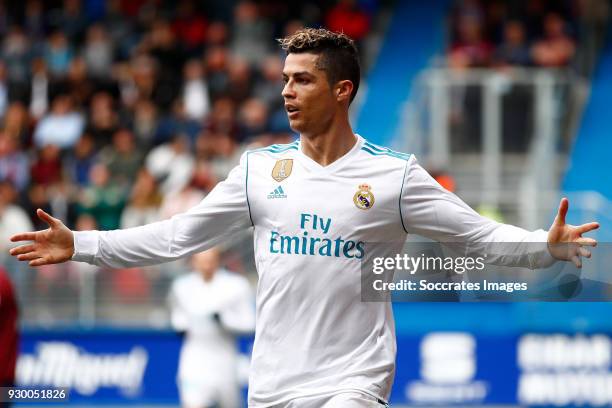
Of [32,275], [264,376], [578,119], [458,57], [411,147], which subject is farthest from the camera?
[578,119]

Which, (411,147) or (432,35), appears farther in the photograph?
(432,35)

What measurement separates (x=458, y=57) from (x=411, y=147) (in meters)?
1.88

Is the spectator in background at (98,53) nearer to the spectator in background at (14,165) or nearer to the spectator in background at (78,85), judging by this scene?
the spectator in background at (78,85)

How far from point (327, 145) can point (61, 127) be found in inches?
556

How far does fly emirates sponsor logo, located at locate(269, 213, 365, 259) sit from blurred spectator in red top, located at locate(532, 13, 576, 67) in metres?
12.8

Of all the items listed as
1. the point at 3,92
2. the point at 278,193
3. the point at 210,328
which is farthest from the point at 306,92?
the point at 3,92

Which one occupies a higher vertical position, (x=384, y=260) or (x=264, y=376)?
(x=384, y=260)

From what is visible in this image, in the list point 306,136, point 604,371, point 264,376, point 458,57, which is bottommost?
point 604,371

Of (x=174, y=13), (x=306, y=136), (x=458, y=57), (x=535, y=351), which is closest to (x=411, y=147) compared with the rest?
(x=458, y=57)

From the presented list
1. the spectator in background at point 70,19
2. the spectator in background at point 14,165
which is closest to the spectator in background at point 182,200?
the spectator in background at point 14,165

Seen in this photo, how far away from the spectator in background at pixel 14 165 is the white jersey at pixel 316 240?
12.6 meters

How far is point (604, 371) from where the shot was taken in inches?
585

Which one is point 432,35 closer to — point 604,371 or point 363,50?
point 363,50

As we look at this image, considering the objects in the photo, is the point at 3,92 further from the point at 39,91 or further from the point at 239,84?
the point at 239,84
